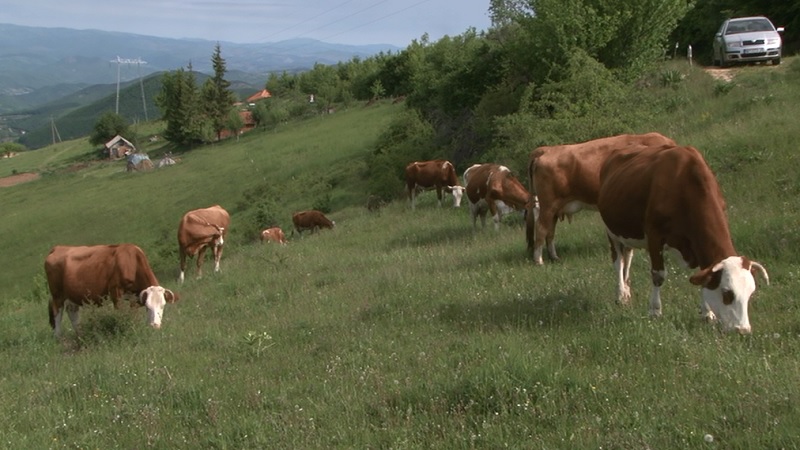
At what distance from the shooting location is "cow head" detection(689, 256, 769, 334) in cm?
682

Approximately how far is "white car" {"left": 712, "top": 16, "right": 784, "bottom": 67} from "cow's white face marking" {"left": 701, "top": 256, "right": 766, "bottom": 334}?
22.2m

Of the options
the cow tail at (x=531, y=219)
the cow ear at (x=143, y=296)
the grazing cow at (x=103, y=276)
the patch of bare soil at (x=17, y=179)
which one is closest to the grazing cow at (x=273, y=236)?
the grazing cow at (x=103, y=276)

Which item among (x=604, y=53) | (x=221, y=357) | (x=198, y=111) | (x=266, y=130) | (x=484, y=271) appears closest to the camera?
(x=221, y=357)

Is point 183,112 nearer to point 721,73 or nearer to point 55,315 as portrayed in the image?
point 721,73

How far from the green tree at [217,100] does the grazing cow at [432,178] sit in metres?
77.2

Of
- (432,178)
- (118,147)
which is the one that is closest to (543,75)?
(432,178)

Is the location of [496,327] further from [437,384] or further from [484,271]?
[484,271]

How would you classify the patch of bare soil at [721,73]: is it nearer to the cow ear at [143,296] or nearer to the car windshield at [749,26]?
the car windshield at [749,26]

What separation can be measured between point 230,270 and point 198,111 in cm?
8479

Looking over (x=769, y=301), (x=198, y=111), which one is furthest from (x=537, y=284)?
(x=198, y=111)

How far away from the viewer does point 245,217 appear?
135 feet

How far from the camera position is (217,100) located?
10531 centimetres

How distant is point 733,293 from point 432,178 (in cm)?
1997

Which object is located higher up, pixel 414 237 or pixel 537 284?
pixel 537 284
